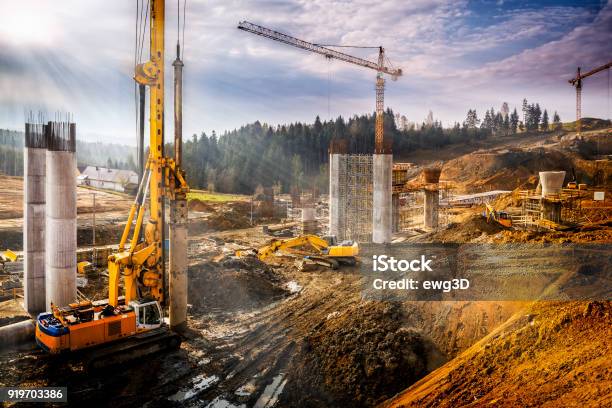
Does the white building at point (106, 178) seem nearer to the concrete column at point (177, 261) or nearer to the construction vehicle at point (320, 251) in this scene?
the construction vehicle at point (320, 251)

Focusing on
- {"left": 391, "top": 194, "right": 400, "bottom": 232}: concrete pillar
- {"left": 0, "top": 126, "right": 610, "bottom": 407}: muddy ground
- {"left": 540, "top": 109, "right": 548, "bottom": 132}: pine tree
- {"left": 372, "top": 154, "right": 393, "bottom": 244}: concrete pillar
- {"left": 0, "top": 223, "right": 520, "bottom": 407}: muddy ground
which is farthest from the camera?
{"left": 540, "top": 109, "right": 548, "bottom": 132}: pine tree

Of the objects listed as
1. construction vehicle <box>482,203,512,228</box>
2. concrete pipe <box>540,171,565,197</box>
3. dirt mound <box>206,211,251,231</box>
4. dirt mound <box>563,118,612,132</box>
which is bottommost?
dirt mound <box>206,211,251,231</box>

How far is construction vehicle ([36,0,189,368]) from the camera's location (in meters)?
13.1

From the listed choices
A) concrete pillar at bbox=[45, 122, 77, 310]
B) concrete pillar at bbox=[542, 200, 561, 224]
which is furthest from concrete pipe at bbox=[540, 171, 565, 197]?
concrete pillar at bbox=[45, 122, 77, 310]

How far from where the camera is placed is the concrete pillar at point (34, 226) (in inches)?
666

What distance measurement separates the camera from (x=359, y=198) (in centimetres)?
3600

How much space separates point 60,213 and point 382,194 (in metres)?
22.5

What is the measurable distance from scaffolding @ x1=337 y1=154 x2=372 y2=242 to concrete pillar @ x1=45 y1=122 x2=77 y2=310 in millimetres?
22597

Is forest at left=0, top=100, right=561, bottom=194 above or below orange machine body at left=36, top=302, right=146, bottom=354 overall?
above

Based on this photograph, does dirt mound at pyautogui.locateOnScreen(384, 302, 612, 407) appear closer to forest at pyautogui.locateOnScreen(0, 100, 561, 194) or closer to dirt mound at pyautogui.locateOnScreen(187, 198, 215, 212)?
dirt mound at pyautogui.locateOnScreen(187, 198, 215, 212)

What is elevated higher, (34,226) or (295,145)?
(295,145)

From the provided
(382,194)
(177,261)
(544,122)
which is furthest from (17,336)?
(544,122)

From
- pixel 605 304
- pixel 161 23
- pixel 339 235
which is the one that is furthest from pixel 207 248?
pixel 605 304

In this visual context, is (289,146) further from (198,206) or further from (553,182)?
(553,182)
